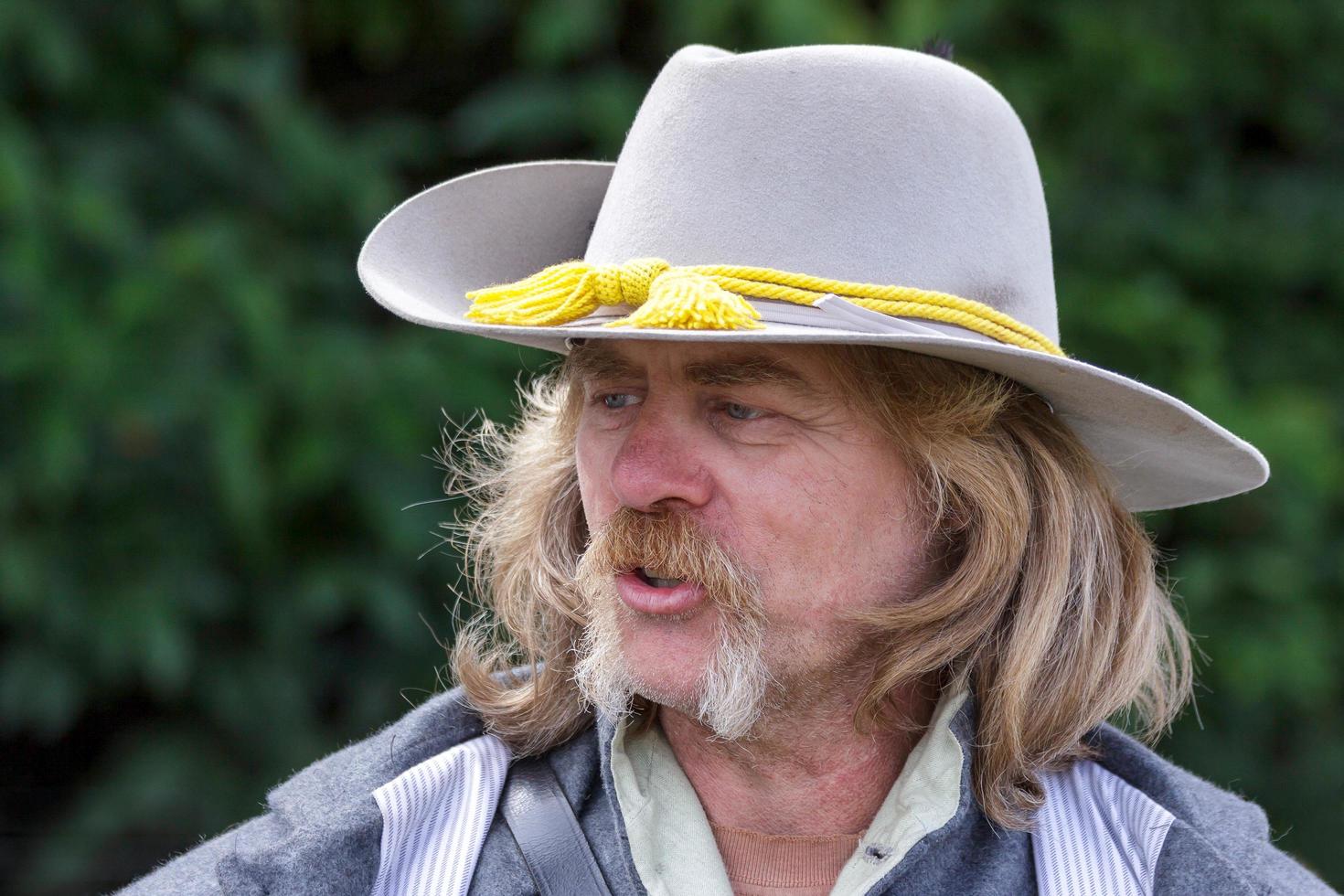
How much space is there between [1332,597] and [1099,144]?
1.51 m

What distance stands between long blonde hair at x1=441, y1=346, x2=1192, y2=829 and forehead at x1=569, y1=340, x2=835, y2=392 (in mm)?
31

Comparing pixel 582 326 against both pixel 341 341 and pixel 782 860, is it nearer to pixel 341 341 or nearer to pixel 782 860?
pixel 782 860

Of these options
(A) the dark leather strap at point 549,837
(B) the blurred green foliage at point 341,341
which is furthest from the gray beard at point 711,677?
(B) the blurred green foliage at point 341,341

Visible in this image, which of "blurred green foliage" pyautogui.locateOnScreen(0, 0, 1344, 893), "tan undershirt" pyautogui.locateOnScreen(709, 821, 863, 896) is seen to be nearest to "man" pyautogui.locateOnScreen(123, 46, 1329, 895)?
"tan undershirt" pyautogui.locateOnScreen(709, 821, 863, 896)

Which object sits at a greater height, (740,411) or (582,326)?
(582,326)

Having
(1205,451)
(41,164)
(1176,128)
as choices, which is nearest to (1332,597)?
(1176,128)

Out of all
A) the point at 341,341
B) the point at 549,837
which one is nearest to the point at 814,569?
the point at 549,837

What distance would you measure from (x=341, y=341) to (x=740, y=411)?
88.3 inches

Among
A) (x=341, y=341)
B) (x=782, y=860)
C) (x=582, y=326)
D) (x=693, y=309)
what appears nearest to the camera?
(x=693, y=309)

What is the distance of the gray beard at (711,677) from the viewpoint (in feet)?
5.78

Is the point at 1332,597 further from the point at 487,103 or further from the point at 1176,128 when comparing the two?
the point at 487,103

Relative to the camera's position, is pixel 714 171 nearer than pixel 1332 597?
Yes

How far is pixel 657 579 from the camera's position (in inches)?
72.6

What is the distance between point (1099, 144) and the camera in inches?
171
